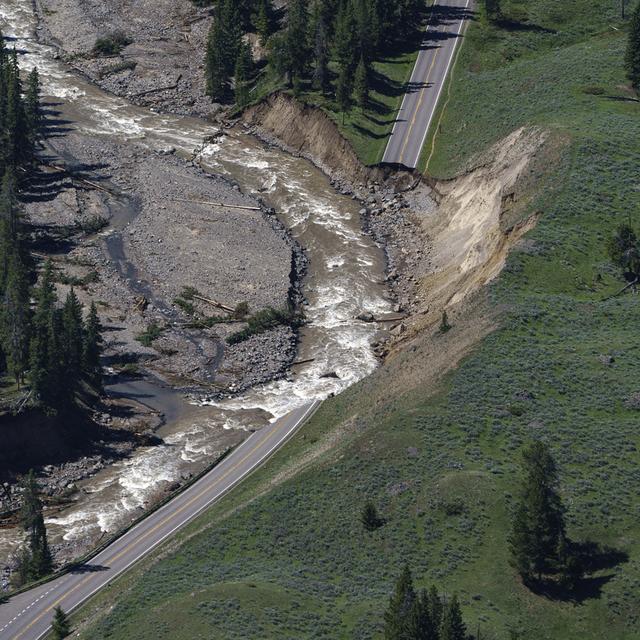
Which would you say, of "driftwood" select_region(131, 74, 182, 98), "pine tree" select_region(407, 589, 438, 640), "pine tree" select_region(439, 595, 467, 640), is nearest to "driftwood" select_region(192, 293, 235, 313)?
"driftwood" select_region(131, 74, 182, 98)

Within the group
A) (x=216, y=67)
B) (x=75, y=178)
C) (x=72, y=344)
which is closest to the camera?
(x=72, y=344)

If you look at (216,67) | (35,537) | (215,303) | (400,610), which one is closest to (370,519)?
(400,610)

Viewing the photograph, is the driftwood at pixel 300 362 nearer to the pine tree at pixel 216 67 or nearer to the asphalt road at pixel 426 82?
the asphalt road at pixel 426 82

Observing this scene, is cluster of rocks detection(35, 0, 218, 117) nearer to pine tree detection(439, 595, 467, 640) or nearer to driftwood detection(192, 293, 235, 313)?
driftwood detection(192, 293, 235, 313)

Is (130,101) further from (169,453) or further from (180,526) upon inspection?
(180,526)

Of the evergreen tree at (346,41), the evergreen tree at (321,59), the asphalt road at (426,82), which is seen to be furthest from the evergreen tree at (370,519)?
the evergreen tree at (321,59)

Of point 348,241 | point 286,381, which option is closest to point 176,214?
point 348,241

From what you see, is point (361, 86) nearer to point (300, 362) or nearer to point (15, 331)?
point (300, 362)
